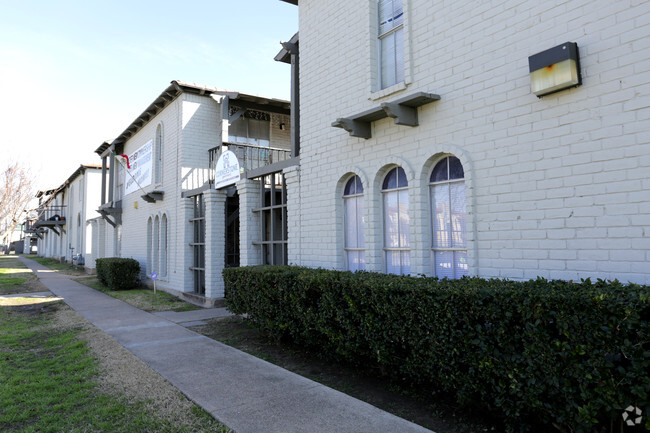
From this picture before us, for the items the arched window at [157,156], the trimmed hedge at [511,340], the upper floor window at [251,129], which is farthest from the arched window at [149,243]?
the trimmed hedge at [511,340]

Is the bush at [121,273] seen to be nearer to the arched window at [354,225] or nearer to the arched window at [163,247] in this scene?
the arched window at [163,247]

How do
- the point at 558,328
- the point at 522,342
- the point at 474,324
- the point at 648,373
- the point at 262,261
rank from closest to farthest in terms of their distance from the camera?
the point at 648,373
the point at 558,328
the point at 522,342
the point at 474,324
the point at 262,261

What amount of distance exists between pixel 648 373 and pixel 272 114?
13.6m

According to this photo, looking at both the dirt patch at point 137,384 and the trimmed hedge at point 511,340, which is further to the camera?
the dirt patch at point 137,384

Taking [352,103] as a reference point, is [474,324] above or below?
below

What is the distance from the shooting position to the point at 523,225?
4.78 m

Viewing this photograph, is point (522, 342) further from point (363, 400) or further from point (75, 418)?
point (75, 418)

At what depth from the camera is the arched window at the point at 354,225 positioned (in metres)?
7.16

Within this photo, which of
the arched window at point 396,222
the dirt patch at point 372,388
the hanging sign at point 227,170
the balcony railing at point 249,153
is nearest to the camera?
the dirt patch at point 372,388

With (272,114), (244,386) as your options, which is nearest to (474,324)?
(244,386)

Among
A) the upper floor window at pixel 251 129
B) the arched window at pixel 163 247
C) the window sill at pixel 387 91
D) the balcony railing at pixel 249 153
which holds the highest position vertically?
the upper floor window at pixel 251 129

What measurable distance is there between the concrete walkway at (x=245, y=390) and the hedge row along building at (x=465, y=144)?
218 cm

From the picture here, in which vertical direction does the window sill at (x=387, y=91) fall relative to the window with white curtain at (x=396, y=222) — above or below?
above

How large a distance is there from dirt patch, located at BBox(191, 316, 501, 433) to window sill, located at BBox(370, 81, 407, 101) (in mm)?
4024
